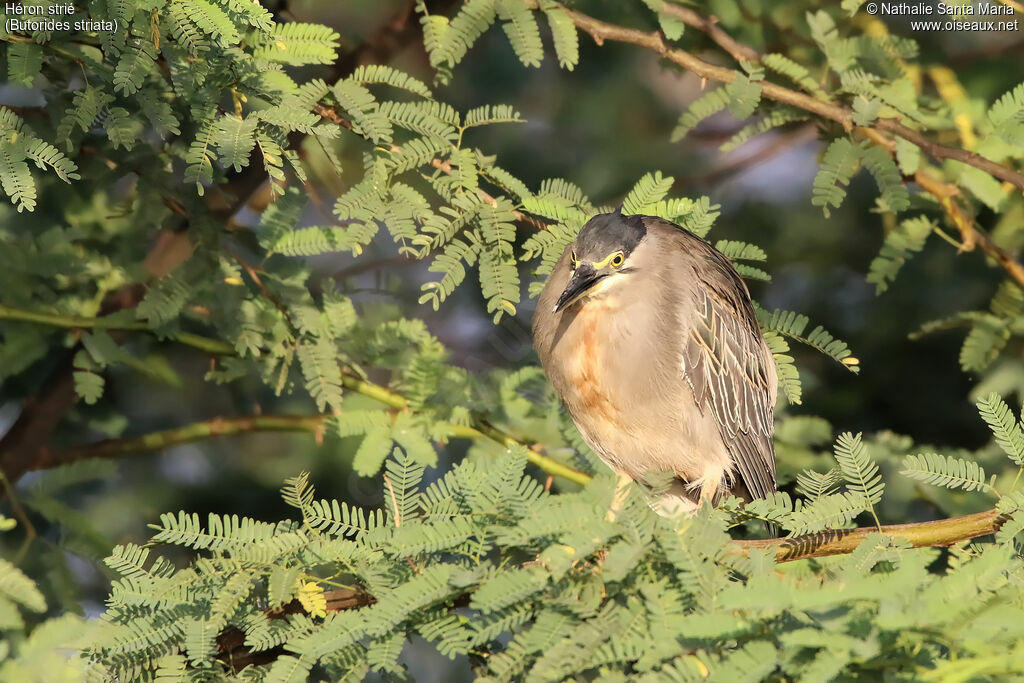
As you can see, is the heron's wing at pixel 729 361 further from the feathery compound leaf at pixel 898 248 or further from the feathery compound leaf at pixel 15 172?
the feathery compound leaf at pixel 15 172

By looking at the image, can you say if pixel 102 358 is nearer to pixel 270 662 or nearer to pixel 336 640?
pixel 270 662

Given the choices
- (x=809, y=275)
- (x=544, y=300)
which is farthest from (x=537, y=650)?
(x=809, y=275)

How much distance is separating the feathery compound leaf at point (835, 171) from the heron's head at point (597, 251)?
33.0 inches

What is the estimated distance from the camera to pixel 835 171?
4230 mm

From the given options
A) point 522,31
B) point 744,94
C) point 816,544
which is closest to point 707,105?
point 744,94

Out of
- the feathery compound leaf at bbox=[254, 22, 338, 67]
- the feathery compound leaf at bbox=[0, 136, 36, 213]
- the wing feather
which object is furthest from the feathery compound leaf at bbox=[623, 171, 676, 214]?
the feathery compound leaf at bbox=[0, 136, 36, 213]

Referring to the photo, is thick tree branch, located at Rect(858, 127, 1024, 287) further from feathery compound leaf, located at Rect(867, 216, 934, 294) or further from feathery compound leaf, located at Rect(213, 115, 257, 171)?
feathery compound leaf, located at Rect(213, 115, 257, 171)

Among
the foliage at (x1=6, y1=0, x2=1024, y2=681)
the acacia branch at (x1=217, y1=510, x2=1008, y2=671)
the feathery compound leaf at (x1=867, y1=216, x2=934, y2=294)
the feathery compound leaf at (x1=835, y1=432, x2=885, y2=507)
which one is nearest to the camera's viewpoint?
the foliage at (x1=6, y1=0, x2=1024, y2=681)

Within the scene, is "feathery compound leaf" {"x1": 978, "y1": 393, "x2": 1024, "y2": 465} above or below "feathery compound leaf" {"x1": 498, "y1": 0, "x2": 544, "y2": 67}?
below

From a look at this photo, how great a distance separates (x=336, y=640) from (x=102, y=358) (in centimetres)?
229

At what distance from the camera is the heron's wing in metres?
4.16

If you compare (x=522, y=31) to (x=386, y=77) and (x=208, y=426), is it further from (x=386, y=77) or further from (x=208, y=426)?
(x=208, y=426)

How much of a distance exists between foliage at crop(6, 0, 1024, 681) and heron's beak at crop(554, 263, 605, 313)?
235 mm

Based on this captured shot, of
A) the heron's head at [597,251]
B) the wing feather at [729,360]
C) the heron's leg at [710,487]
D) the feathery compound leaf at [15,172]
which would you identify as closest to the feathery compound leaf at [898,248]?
the wing feather at [729,360]
